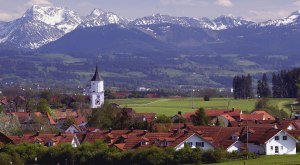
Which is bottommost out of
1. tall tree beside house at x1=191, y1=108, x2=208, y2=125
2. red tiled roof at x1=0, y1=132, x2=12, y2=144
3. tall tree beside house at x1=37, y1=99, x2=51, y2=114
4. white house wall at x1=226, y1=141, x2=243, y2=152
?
white house wall at x1=226, y1=141, x2=243, y2=152

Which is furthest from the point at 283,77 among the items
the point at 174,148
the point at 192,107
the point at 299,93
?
the point at 174,148

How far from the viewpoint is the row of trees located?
55.6 metres

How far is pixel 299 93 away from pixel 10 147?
67.0m

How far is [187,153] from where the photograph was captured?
55.7m

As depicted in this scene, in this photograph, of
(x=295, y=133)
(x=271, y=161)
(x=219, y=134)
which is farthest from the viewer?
(x=295, y=133)

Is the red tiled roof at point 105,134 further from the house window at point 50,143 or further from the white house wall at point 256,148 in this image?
the white house wall at point 256,148

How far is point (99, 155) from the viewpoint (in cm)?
5806

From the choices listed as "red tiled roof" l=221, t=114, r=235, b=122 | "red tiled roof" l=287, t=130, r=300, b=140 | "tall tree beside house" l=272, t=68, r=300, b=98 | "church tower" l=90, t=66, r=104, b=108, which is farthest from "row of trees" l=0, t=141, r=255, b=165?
"tall tree beside house" l=272, t=68, r=300, b=98

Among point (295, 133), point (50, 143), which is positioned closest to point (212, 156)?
point (295, 133)

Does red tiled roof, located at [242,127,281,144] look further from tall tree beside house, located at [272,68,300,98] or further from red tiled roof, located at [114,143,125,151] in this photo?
tall tree beside house, located at [272,68,300,98]

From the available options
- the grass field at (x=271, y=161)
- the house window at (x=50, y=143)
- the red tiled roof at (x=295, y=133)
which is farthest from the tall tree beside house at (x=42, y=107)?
the grass field at (x=271, y=161)

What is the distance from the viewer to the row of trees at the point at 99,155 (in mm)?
55562

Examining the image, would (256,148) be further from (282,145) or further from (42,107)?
(42,107)

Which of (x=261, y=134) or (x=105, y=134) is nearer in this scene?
(x=261, y=134)
